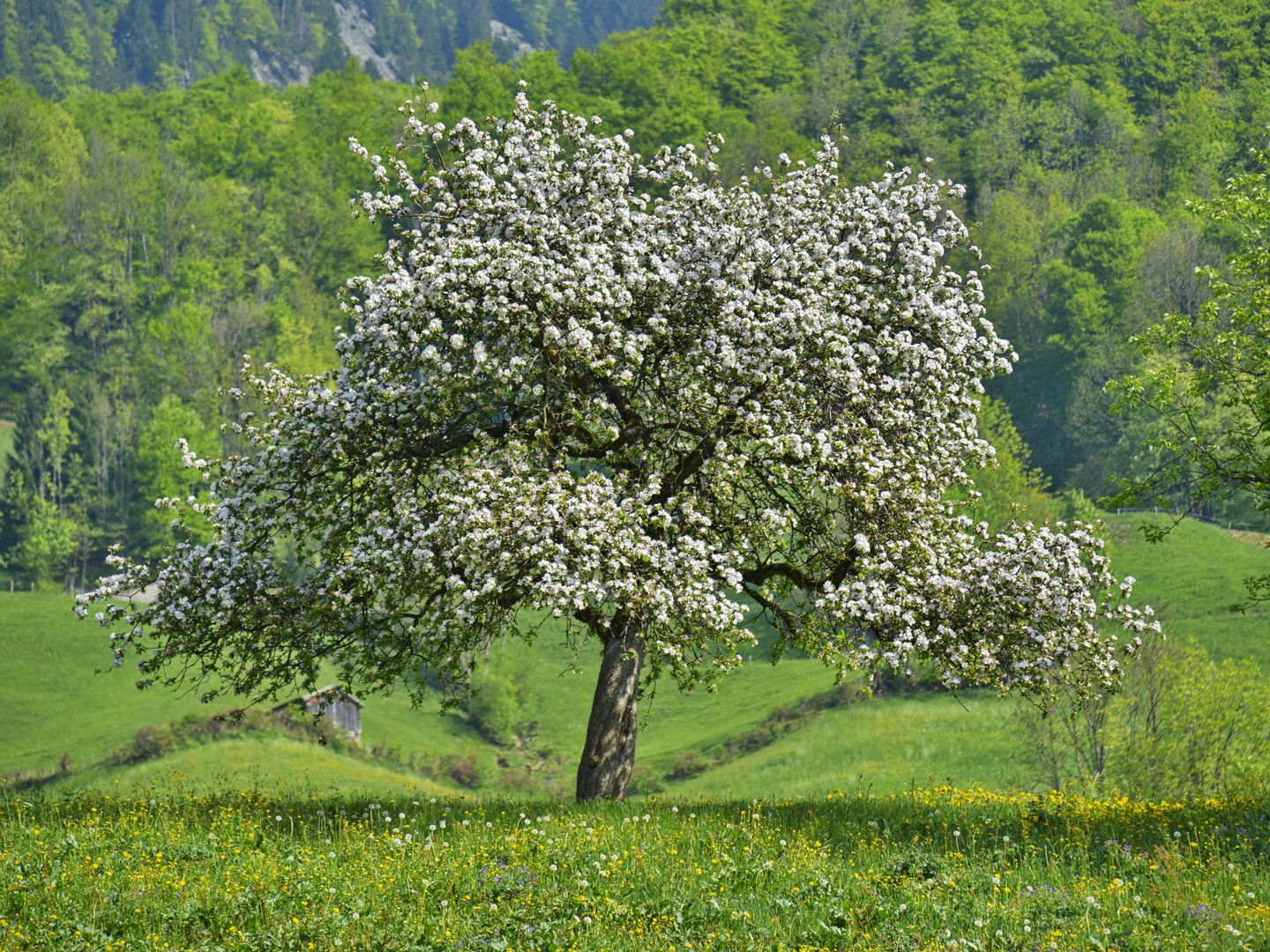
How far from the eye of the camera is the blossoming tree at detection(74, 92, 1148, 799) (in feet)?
55.0

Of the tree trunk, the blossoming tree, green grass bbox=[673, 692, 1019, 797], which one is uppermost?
the blossoming tree

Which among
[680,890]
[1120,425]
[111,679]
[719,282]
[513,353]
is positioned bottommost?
[111,679]

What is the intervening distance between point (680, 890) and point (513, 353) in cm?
909

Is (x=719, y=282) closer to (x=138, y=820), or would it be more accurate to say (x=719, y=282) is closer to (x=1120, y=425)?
(x=138, y=820)

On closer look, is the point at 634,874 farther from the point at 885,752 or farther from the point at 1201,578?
the point at 1201,578

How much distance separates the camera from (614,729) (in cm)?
2020

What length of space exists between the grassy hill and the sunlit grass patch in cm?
2638

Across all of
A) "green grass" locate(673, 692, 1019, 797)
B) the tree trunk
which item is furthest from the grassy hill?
the tree trunk

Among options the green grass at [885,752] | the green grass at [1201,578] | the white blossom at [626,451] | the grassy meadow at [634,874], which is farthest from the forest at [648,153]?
the grassy meadow at [634,874]

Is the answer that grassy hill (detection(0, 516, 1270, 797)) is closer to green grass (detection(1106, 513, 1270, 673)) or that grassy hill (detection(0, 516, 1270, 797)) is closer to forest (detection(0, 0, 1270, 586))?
green grass (detection(1106, 513, 1270, 673))

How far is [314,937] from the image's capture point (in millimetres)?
10953

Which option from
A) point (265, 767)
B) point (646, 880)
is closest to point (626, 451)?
point (646, 880)

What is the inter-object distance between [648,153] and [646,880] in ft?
403

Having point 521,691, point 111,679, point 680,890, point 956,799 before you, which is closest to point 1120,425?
point 521,691
